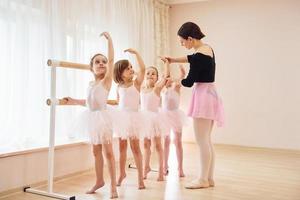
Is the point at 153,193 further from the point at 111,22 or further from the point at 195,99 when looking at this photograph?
the point at 111,22

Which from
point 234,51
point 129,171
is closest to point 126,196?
point 129,171

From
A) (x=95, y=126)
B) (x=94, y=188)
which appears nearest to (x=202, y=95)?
(x=95, y=126)

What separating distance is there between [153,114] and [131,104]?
0.30 metres

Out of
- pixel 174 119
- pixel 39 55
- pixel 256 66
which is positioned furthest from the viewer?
pixel 256 66

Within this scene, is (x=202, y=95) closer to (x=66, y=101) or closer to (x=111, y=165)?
(x=111, y=165)

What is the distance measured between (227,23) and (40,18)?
3.10 metres

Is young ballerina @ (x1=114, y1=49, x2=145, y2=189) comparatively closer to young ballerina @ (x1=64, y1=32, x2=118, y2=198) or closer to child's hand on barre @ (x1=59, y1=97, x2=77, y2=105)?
young ballerina @ (x1=64, y1=32, x2=118, y2=198)

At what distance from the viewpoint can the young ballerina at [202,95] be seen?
257cm

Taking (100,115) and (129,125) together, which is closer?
(100,115)

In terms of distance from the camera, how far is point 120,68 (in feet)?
8.83

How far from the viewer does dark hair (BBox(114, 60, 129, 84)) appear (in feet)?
8.80

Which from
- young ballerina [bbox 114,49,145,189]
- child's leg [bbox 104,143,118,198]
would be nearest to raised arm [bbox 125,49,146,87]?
young ballerina [bbox 114,49,145,189]

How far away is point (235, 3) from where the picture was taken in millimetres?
4980

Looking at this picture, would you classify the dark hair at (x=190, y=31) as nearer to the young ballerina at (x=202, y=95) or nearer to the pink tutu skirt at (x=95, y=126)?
the young ballerina at (x=202, y=95)
